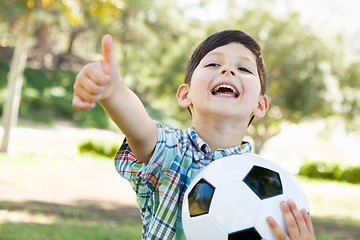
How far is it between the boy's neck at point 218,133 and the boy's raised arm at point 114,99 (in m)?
0.36

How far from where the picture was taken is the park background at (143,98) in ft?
23.3

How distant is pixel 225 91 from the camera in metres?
1.89

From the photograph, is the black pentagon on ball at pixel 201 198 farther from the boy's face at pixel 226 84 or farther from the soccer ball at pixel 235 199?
the boy's face at pixel 226 84

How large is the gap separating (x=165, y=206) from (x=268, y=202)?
1.33 feet

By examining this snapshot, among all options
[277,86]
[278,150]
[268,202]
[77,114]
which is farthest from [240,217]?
[278,150]

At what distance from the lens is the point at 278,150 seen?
28484 mm

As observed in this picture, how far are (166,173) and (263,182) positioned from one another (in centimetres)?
38

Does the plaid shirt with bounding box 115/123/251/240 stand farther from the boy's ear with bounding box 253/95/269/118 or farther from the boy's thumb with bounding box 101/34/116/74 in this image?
the boy's thumb with bounding box 101/34/116/74

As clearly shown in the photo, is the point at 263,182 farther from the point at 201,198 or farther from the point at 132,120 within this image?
the point at 132,120

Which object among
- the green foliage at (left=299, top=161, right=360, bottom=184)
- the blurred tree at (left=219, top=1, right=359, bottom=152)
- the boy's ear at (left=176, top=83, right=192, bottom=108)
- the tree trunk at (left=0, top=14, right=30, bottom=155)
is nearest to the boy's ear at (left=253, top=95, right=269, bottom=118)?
the boy's ear at (left=176, top=83, right=192, bottom=108)

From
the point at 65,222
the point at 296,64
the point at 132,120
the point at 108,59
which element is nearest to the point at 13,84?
the point at 65,222

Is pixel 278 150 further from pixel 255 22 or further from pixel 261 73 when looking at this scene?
pixel 261 73

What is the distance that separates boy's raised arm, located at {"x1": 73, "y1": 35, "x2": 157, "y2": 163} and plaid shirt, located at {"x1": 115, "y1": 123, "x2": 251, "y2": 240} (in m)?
0.05

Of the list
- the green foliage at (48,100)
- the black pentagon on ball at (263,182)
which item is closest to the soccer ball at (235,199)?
the black pentagon on ball at (263,182)
